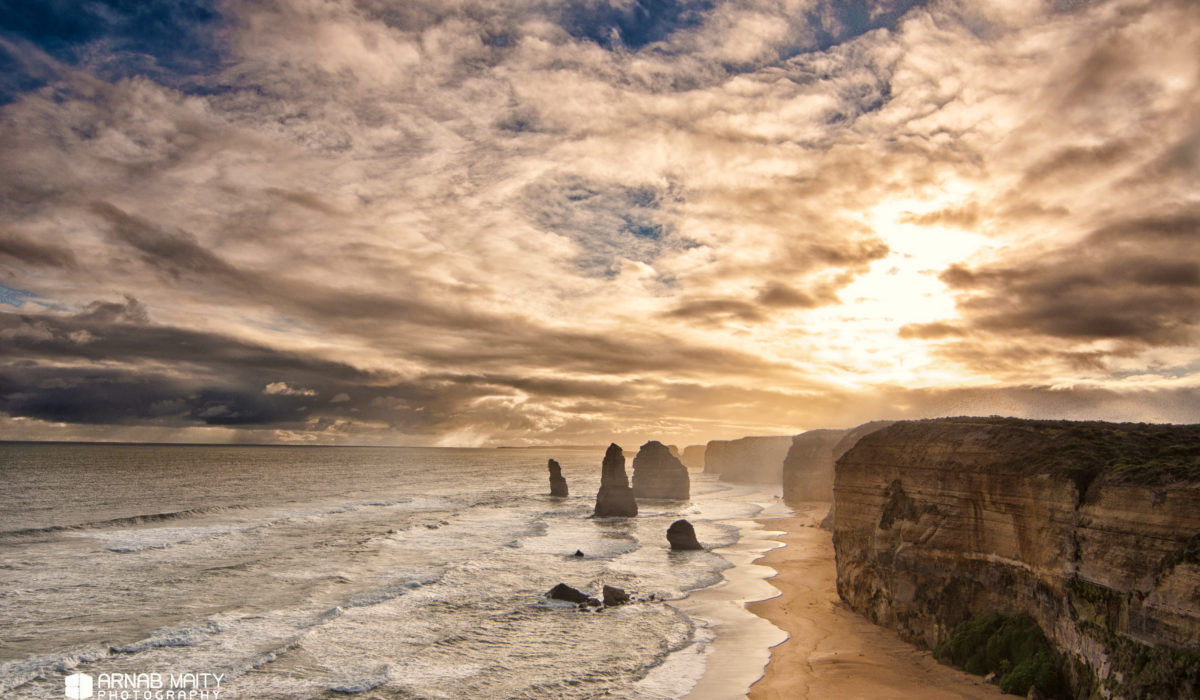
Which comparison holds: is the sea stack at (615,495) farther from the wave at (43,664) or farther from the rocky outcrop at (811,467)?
the wave at (43,664)

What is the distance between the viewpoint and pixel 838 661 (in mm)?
23234

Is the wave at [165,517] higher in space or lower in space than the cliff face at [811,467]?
lower

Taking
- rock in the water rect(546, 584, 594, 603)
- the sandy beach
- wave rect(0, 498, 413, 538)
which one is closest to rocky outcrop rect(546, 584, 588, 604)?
rock in the water rect(546, 584, 594, 603)

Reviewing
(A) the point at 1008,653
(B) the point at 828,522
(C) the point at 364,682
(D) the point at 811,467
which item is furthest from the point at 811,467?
(C) the point at 364,682

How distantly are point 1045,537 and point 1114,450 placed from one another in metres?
3.30

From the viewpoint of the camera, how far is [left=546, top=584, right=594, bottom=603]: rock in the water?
33875 mm

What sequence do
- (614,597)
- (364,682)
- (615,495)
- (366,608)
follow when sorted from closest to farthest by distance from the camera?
1. (364,682)
2. (366,608)
3. (614,597)
4. (615,495)

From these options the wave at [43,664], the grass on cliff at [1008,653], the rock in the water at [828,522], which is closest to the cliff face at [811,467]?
the rock in the water at [828,522]

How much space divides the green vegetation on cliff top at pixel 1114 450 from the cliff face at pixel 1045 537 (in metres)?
0.05

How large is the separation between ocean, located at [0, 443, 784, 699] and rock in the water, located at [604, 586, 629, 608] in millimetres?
794

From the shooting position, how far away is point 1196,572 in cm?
1389

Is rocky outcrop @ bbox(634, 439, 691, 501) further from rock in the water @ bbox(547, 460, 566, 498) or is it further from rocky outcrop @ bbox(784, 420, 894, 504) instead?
rocky outcrop @ bbox(784, 420, 894, 504)

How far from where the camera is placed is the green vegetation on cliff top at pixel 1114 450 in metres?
16.1

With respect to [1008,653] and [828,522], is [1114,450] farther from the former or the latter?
[828,522]
